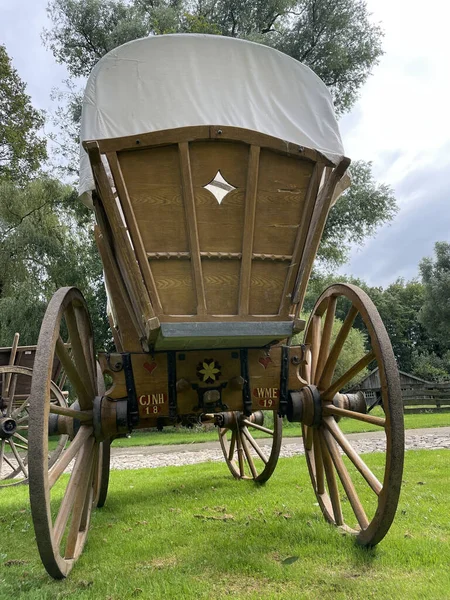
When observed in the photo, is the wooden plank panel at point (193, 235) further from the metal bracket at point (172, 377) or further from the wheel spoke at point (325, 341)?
the wheel spoke at point (325, 341)

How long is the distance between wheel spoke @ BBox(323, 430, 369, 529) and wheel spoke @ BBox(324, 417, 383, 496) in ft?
0.28

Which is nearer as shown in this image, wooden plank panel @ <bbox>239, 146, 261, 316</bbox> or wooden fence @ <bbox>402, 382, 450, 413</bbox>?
wooden plank panel @ <bbox>239, 146, 261, 316</bbox>

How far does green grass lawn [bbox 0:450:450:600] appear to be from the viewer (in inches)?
98.9

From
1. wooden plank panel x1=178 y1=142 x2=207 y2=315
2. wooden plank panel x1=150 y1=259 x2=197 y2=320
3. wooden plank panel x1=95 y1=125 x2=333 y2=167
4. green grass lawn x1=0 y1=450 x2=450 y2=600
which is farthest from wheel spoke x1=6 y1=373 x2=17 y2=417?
wooden plank panel x1=95 y1=125 x2=333 y2=167

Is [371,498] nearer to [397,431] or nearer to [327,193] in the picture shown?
[397,431]

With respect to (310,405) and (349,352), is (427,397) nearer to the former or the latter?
(349,352)

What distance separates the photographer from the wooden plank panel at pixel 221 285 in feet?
9.34

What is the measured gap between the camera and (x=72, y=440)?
3383mm

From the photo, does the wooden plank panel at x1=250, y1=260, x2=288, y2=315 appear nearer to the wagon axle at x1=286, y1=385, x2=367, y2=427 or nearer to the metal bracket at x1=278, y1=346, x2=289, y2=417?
the metal bracket at x1=278, y1=346, x2=289, y2=417

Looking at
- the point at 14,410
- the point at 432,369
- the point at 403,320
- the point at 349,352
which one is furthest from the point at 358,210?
the point at 403,320

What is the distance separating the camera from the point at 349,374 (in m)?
3.39

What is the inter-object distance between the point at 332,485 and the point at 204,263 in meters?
1.94

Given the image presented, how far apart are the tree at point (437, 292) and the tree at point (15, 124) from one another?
20.4 meters

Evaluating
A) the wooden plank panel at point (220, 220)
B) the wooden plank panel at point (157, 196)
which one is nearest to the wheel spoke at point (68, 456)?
the wooden plank panel at point (157, 196)
